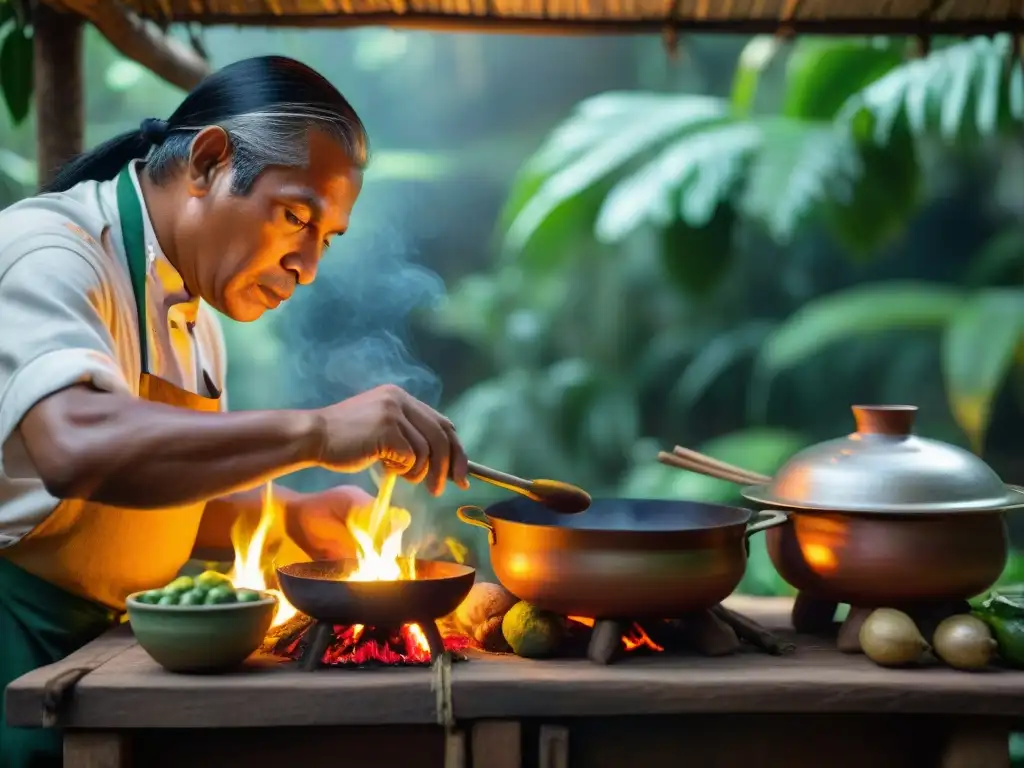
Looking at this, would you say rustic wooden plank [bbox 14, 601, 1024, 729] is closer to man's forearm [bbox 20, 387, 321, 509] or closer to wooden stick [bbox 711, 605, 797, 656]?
wooden stick [bbox 711, 605, 797, 656]

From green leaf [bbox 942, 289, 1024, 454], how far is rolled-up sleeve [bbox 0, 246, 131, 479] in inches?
181

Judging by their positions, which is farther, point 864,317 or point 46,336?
point 864,317

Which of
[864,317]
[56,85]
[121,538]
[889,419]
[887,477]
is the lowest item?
[121,538]

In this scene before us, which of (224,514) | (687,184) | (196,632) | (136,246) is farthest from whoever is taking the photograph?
(687,184)

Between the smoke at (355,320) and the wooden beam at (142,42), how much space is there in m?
5.12

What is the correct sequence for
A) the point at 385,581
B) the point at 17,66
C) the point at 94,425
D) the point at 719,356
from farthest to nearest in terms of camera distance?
the point at 719,356, the point at 17,66, the point at 385,581, the point at 94,425

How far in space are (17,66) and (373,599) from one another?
6.39ft

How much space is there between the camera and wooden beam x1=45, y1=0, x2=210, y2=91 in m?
2.71

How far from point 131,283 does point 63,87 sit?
3.45 feet

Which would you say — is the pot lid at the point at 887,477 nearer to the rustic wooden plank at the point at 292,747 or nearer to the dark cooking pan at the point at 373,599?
the dark cooking pan at the point at 373,599

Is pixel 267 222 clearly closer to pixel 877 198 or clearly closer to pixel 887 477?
pixel 887 477

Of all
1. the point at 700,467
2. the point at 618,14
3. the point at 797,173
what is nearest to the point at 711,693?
the point at 700,467

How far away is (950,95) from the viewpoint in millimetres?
5547

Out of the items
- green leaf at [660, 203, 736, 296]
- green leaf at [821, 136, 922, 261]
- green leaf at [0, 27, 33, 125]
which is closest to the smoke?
green leaf at [660, 203, 736, 296]
